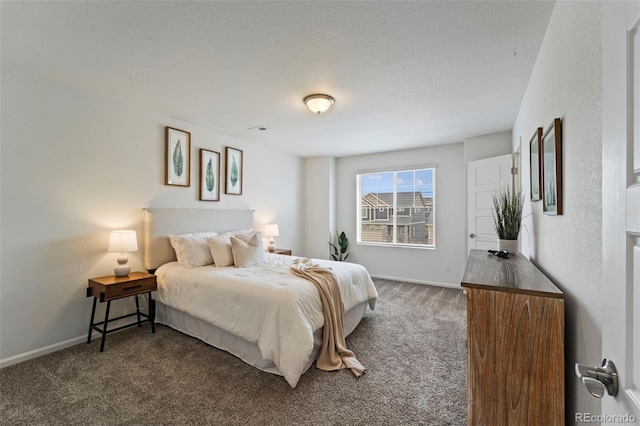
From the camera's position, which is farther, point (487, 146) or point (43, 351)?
point (487, 146)

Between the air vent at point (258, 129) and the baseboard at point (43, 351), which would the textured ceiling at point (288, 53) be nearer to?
the air vent at point (258, 129)

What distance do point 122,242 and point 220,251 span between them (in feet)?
3.15

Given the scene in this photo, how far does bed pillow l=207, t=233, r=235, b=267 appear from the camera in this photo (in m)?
3.24

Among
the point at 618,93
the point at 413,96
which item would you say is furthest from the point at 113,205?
the point at 618,93

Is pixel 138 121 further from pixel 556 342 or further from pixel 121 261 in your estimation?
pixel 556 342

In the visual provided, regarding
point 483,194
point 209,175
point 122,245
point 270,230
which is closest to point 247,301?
point 122,245

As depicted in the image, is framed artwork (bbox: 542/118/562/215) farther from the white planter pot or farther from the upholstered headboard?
the upholstered headboard

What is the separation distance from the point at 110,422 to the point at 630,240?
254 cm

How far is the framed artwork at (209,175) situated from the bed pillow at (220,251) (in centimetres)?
82

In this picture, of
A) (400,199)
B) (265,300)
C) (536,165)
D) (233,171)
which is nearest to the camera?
(536,165)

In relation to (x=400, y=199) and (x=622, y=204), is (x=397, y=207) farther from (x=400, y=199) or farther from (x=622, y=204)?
(x=622, y=204)

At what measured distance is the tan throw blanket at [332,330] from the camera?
2.30 metres

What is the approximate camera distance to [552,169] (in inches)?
61.0

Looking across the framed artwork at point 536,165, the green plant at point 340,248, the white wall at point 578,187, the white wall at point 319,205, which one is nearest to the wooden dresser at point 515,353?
the white wall at point 578,187
